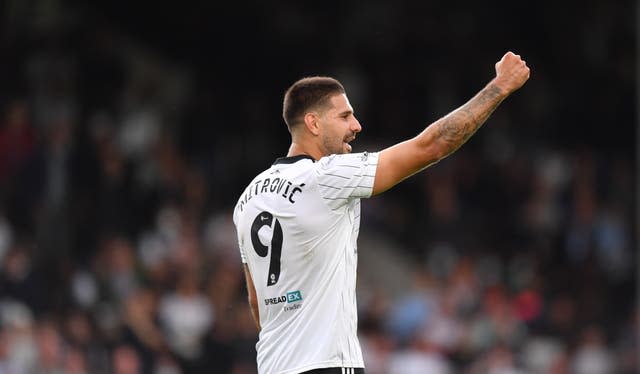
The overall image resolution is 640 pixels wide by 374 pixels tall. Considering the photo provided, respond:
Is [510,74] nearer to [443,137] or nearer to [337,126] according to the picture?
[443,137]

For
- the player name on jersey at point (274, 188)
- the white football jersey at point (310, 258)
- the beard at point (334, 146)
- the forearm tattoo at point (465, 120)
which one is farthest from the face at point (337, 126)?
the forearm tattoo at point (465, 120)

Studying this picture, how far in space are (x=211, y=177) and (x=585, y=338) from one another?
4.98m

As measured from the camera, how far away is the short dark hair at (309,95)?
6414mm

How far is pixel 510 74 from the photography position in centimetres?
610

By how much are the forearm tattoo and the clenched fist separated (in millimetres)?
40

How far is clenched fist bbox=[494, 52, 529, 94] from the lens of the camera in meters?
6.09

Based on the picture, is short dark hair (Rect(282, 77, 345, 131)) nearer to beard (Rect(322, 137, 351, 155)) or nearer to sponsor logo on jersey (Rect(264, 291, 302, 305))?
beard (Rect(322, 137, 351, 155))

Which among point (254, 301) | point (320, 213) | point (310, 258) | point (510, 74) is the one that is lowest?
point (254, 301)

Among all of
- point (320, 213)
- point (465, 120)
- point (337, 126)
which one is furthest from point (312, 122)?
point (465, 120)

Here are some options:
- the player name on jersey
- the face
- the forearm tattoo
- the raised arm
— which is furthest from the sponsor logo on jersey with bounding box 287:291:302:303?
the forearm tattoo

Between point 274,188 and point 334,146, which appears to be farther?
point 334,146

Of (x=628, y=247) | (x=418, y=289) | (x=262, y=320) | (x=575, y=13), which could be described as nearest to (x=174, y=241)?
(x=418, y=289)

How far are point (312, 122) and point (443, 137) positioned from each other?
0.71 meters

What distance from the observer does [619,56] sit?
21.1 metres
